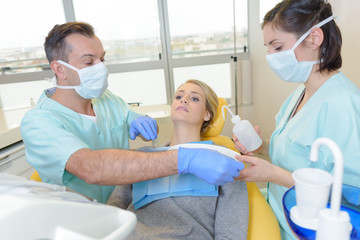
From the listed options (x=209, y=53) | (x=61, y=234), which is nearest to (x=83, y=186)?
(x=61, y=234)

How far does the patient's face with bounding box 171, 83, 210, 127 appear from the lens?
138cm

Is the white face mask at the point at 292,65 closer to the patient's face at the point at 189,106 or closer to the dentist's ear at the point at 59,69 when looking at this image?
the patient's face at the point at 189,106

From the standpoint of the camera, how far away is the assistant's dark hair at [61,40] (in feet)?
3.81

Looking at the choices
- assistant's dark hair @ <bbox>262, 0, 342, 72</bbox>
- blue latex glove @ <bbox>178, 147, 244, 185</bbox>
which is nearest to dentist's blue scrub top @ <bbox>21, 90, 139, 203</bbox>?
blue latex glove @ <bbox>178, 147, 244, 185</bbox>

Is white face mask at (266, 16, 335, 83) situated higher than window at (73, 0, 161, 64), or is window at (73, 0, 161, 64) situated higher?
window at (73, 0, 161, 64)

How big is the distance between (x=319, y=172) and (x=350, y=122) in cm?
52

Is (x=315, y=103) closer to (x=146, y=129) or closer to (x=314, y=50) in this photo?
(x=314, y=50)

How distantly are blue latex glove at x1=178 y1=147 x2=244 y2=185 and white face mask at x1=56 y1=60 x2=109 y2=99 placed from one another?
22.3 inches

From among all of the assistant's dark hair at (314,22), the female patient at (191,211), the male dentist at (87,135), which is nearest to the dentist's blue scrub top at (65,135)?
the male dentist at (87,135)

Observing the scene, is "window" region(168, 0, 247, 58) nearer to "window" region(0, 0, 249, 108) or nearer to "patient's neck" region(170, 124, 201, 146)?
"window" region(0, 0, 249, 108)

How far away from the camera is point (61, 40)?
1162mm

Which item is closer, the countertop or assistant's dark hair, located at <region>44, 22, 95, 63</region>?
assistant's dark hair, located at <region>44, 22, 95, 63</region>

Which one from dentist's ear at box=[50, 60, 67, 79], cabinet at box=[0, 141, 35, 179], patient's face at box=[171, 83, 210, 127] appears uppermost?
dentist's ear at box=[50, 60, 67, 79]

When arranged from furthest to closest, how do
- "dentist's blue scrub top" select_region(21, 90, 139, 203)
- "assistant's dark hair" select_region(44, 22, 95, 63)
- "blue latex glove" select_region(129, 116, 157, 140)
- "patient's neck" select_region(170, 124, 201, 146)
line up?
1. "patient's neck" select_region(170, 124, 201, 146)
2. "blue latex glove" select_region(129, 116, 157, 140)
3. "assistant's dark hair" select_region(44, 22, 95, 63)
4. "dentist's blue scrub top" select_region(21, 90, 139, 203)
